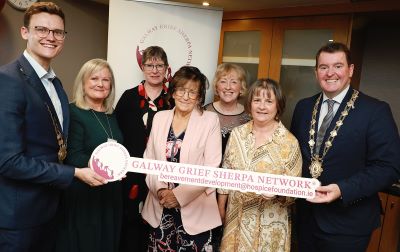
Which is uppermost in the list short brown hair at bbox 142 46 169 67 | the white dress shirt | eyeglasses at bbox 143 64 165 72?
short brown hair at bbox 142 46 169 67

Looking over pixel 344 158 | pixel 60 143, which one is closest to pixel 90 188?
pixel 60 143

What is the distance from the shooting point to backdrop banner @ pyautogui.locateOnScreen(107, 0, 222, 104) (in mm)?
2793

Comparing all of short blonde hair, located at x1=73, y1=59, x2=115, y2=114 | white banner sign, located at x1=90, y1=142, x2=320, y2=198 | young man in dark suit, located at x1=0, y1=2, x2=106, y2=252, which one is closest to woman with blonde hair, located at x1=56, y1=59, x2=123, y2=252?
short blonde hair, located at x1=73, y1=59, x2=115, y2=114

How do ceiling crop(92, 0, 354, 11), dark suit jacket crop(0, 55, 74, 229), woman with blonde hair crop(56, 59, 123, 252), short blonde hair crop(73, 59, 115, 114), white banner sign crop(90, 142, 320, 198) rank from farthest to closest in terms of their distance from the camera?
ceiling crop(92, 0, 354, 11) → short blonde hair crop(73, 59, 115, 114) → woman with blonde hair crop(56, 59, 123, 252) → white banner sign crop(90, 142, 320, 198) → dark suit jacket crop(0, 55, 74, 229)

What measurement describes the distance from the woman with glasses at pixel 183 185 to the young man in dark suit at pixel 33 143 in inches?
20.0

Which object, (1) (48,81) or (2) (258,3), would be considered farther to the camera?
(2) (258,3)

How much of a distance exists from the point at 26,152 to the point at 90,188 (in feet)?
1.80

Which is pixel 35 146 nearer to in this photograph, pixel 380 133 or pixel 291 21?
pixel 380 133

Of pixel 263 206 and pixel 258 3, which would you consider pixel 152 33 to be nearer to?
pixel 258 3

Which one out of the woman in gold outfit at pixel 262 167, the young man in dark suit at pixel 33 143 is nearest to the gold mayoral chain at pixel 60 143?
the young man in dark suit at pixel 33 143

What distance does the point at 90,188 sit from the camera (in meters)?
1.90

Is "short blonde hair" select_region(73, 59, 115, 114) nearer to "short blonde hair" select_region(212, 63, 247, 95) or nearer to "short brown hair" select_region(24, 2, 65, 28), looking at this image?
"short brown hair" select_region(24, 2, 65, 28)

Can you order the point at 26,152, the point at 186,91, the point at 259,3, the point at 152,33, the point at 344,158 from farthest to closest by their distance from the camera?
the point at 259,3, the point at 152,33, the point at 186,91, the point at 344,158, the point at 26,152

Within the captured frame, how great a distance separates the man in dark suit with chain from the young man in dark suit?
1.17 meters
